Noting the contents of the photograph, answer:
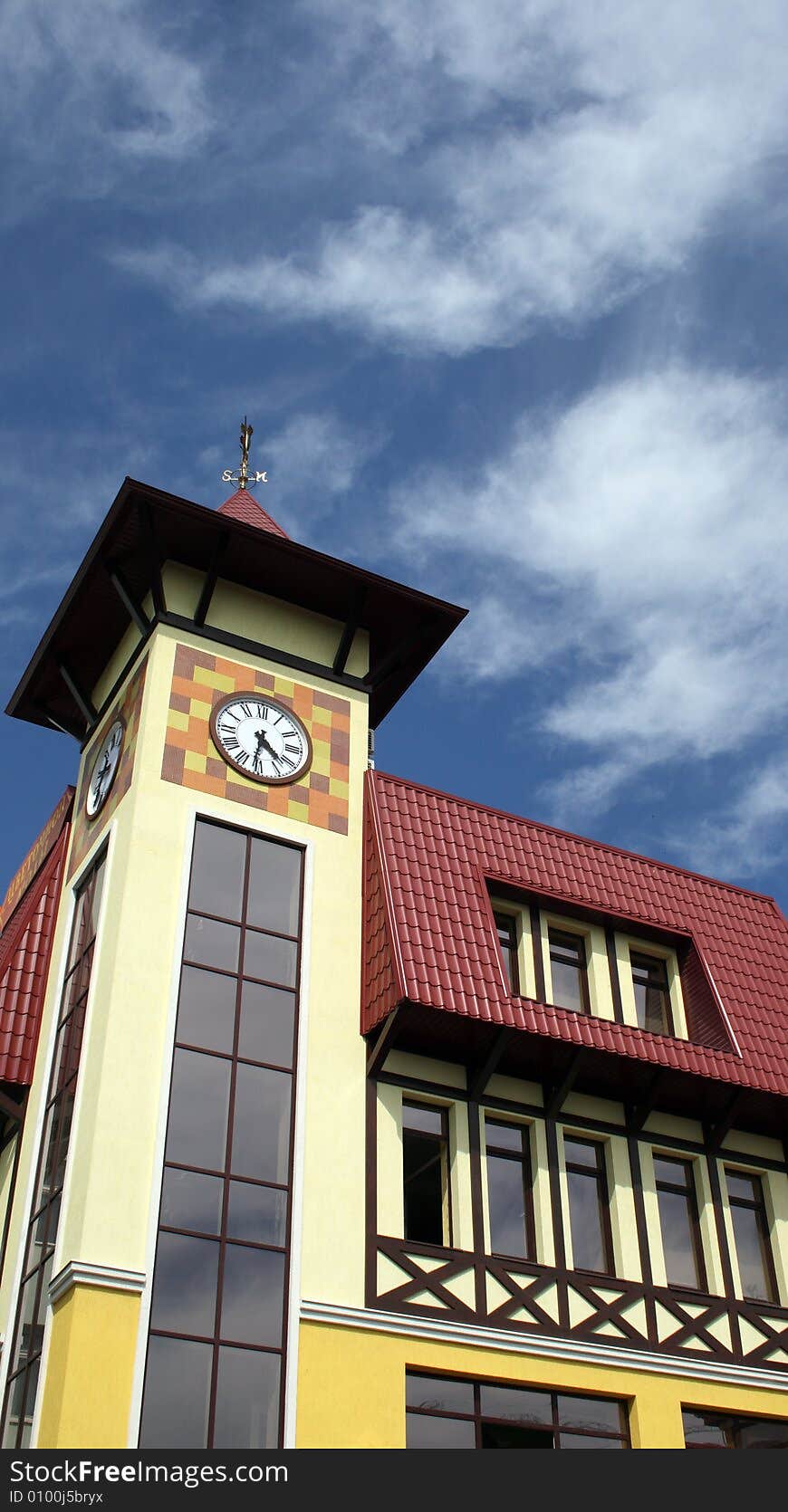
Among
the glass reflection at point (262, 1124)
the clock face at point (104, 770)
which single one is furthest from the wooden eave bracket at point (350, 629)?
the glass reflection at point (262, 1124)

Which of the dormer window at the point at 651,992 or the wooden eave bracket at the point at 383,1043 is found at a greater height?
the dormer window at the point at 651,992

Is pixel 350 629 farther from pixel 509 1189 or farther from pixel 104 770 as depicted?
pixel 509 1189

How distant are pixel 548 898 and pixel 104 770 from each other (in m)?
6.97

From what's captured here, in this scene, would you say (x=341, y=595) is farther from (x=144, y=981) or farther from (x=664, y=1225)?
(x=664, y=1225)

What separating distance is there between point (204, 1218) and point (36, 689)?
431 inches

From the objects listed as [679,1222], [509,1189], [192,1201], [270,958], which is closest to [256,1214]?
[192,1201]

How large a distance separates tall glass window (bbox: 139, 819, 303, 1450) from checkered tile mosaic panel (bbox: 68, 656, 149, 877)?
158 cm

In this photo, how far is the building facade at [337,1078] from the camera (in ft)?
61.7

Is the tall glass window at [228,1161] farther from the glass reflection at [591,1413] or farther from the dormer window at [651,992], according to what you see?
the dormer window at [651,992]

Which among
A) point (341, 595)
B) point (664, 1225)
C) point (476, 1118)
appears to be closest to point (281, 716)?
point (341, 595)

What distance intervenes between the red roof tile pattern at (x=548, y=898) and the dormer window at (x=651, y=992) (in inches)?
20.2

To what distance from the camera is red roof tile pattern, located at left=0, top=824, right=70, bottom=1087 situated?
2312 centimetres

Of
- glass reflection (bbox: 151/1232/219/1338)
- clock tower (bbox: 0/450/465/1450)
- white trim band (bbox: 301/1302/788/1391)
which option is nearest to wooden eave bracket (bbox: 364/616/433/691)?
clock tower (bbox: 0/450/465/1450)

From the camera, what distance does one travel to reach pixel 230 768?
23.0 m
